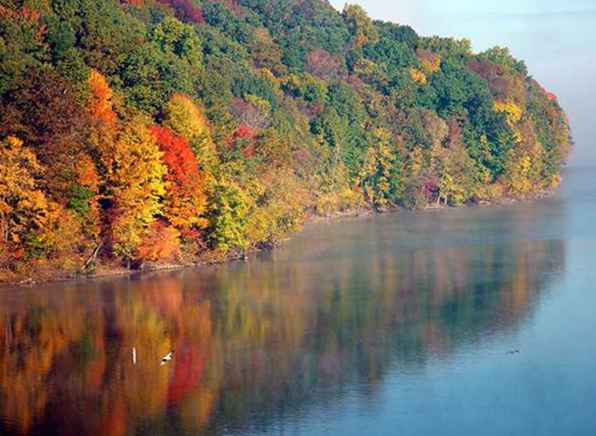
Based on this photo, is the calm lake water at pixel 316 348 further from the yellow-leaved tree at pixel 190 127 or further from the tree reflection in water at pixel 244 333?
the yellow-leaved tree at pixel 190 127

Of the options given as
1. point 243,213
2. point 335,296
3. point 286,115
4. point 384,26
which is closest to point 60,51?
point 243,213

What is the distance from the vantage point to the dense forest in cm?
4634

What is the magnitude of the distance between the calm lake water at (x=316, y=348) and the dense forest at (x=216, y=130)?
112 inches

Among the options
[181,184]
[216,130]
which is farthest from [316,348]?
[216,130]

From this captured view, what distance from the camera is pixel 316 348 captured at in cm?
3459

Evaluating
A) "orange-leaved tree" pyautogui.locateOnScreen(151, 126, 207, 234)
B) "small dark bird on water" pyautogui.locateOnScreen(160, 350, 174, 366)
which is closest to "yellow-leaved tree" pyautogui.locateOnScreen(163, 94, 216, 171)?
"orange-leaved tree" pyautogui.locateOnScreen(151, 126, 207, 234)

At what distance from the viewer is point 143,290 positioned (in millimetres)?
44344

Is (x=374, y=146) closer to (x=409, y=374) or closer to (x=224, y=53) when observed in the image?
(x=224, y=53)

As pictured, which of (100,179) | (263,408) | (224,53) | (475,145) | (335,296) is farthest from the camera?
(475,145)

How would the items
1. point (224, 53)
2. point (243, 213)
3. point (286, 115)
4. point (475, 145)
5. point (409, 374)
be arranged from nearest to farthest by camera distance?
point (409, 374) < point (243, 213) < point (286, 115) < point (224, 53) < point (475, 145)

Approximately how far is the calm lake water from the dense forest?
9.31 ft

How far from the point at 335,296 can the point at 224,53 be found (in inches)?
1706

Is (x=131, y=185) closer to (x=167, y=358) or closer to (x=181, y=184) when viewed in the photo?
(x=181, y=184)

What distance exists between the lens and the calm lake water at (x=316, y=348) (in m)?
27.5
